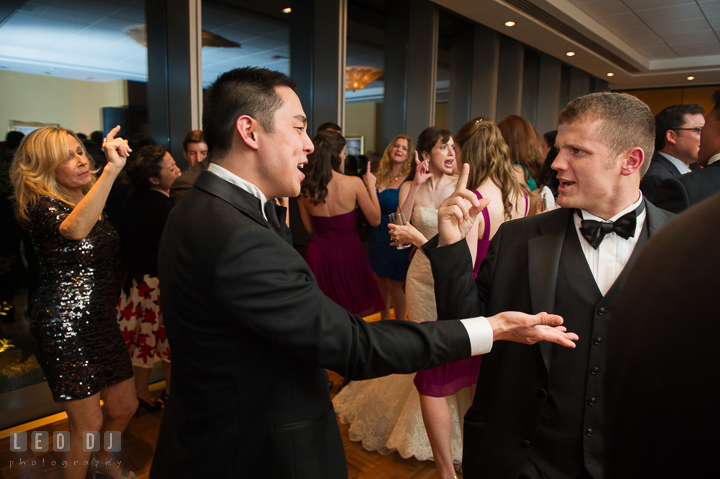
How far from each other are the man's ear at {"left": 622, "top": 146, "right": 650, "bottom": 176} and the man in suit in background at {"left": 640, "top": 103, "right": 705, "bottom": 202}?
2.02m

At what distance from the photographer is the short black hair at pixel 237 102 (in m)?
1.17

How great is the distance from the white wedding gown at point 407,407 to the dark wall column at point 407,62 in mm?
3326

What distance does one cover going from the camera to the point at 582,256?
1.30 m

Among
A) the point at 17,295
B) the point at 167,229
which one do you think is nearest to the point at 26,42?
the point at 17,295

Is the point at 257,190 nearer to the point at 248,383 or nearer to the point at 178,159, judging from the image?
the point at 248,383

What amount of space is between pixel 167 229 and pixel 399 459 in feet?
6.64

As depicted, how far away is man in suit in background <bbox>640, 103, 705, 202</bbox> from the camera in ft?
Answer: 10.1

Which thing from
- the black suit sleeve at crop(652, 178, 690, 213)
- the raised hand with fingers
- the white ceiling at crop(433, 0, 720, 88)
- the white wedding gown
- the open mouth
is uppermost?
the white ceiling at crop(433, 0, 720, 88)

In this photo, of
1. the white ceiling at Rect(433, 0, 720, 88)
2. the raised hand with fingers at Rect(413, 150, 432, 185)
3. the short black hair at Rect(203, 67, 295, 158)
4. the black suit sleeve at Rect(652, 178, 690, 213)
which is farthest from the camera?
the white ceiling at Rect(433, 0, 720, 88)

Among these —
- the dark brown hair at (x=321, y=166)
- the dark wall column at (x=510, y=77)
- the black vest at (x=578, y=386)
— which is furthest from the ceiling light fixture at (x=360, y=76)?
the black vest at (x=578, y=386)

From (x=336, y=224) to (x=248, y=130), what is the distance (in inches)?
92.9

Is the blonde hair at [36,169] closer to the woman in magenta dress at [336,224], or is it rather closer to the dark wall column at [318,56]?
the woman in magenta dress at [336,224]

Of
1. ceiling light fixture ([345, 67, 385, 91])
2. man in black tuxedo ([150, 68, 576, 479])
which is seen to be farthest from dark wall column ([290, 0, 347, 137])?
man in black tuxedo ([150, 68, 576, 479])

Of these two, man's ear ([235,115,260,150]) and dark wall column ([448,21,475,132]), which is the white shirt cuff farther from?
dark wall column ([448,21,475,132])
